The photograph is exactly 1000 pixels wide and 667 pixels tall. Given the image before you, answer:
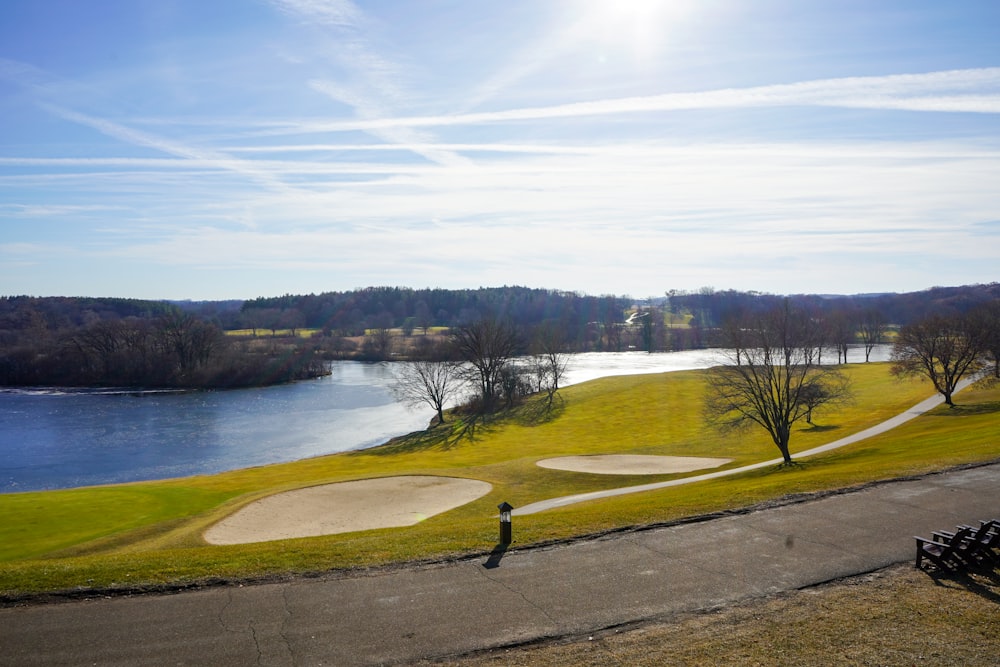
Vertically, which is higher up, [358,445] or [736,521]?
[736,521]

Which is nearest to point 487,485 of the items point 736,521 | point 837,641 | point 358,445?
point 736,521

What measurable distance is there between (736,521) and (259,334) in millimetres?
167740

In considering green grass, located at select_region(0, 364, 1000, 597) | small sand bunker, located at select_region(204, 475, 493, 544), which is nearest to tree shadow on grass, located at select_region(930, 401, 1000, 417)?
green grass, located at select_region(0, 364, 1000, 597)

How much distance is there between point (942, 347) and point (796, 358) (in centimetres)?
1493

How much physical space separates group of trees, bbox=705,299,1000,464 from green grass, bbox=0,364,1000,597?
216 cm

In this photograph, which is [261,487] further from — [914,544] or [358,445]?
[914,544]

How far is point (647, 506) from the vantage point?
17.6m

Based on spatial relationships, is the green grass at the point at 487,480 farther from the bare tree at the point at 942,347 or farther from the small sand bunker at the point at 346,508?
the bare tree at the point at 942,347

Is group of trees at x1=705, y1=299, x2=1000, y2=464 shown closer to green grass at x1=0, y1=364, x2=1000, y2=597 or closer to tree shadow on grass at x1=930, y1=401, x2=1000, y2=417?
green grass at x1=0, y1=364, x2=1000, y2=597

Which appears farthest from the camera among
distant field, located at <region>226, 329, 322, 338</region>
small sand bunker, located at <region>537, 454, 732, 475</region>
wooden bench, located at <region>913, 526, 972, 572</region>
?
distant field, located at <region>226, 329, 322, 338</region>

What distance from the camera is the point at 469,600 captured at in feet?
37.0

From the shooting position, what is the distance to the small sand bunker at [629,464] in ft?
110

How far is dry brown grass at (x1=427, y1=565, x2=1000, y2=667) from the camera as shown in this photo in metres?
8.92

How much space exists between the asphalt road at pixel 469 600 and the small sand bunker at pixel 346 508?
10.1m
